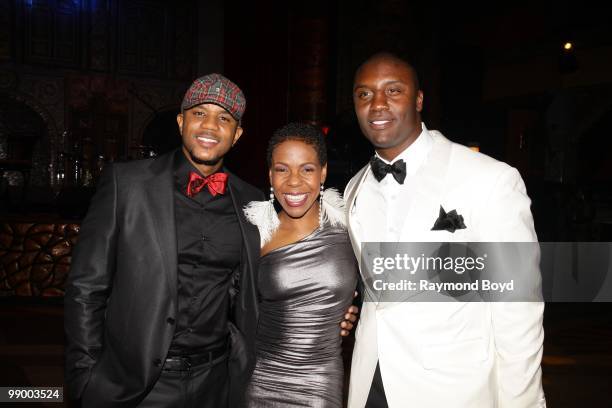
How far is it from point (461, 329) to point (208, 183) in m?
1.05

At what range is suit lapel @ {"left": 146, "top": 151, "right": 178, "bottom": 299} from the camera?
1.68 meters

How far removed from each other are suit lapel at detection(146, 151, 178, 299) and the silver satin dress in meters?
0.49

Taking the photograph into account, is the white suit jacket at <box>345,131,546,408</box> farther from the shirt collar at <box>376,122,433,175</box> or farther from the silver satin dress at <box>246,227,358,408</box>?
the silver satin dress at <box>246,227,358,408</box>

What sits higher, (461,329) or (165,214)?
(165,214)

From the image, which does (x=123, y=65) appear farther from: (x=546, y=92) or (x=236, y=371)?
(x=236, y=371)

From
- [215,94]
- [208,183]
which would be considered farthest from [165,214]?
[215,94]

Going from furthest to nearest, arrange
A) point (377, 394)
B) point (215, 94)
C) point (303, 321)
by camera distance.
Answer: point (303, 321) < point (215, 94) < point (377, 394)

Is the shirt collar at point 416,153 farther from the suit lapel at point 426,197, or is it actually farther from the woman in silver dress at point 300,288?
the woman in silver dress at point 300,288

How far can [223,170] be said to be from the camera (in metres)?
2.03

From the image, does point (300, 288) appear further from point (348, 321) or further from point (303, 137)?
point (303, 137)

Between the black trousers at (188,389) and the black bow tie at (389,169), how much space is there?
3.06 feet

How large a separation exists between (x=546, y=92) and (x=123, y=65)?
9.17 metres

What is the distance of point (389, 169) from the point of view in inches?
67.1

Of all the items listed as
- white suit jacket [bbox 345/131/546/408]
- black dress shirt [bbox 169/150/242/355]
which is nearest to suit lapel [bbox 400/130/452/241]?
white suit jacket [bbox 345/131/546/408]
